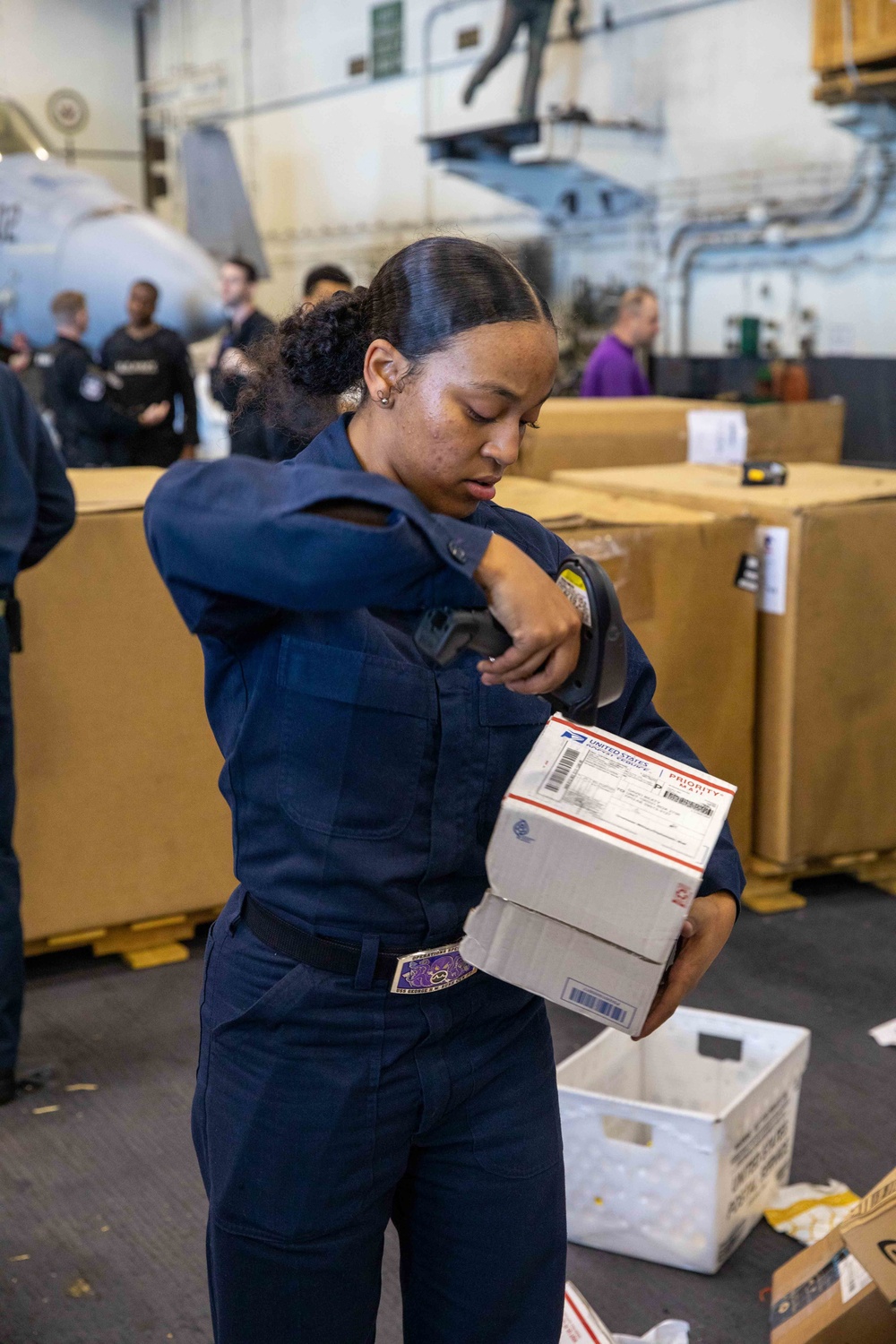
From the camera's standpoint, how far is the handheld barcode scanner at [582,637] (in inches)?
35.8

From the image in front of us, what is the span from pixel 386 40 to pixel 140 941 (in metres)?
11.4

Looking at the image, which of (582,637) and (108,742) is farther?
(108,742)

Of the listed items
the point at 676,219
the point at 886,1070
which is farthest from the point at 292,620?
Result: the point at 676,219

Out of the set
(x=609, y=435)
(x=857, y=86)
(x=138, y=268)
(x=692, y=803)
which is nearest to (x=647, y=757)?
(x=692, y=803)

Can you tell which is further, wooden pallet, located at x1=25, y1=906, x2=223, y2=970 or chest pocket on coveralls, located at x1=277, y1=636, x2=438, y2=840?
wooden pallet, located at x1=25, y1=906, x2=223, y2=970

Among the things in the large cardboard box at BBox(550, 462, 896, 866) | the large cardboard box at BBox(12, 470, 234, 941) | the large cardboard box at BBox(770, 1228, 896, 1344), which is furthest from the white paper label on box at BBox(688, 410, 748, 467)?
the large cardboard box at BBox(770, 1228, 896, 1344)

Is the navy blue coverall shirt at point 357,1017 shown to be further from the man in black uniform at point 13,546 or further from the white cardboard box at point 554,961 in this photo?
the man in black uniform at point 13,546

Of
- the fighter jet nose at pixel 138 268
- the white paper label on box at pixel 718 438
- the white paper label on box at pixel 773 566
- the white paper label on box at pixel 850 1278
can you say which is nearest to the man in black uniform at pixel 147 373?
the white paper label on box at pixel 718 438

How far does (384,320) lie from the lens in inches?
43.8

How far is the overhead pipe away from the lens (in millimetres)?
7770

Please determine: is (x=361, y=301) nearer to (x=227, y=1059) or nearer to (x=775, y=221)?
(x=227, y=1059)

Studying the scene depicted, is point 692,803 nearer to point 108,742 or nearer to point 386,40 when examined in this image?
point 108,742

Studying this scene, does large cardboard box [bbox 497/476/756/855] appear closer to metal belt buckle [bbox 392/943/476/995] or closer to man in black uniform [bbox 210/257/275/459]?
man in black uniform [bbox 210/257/275/459]

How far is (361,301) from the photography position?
118 centimetres
